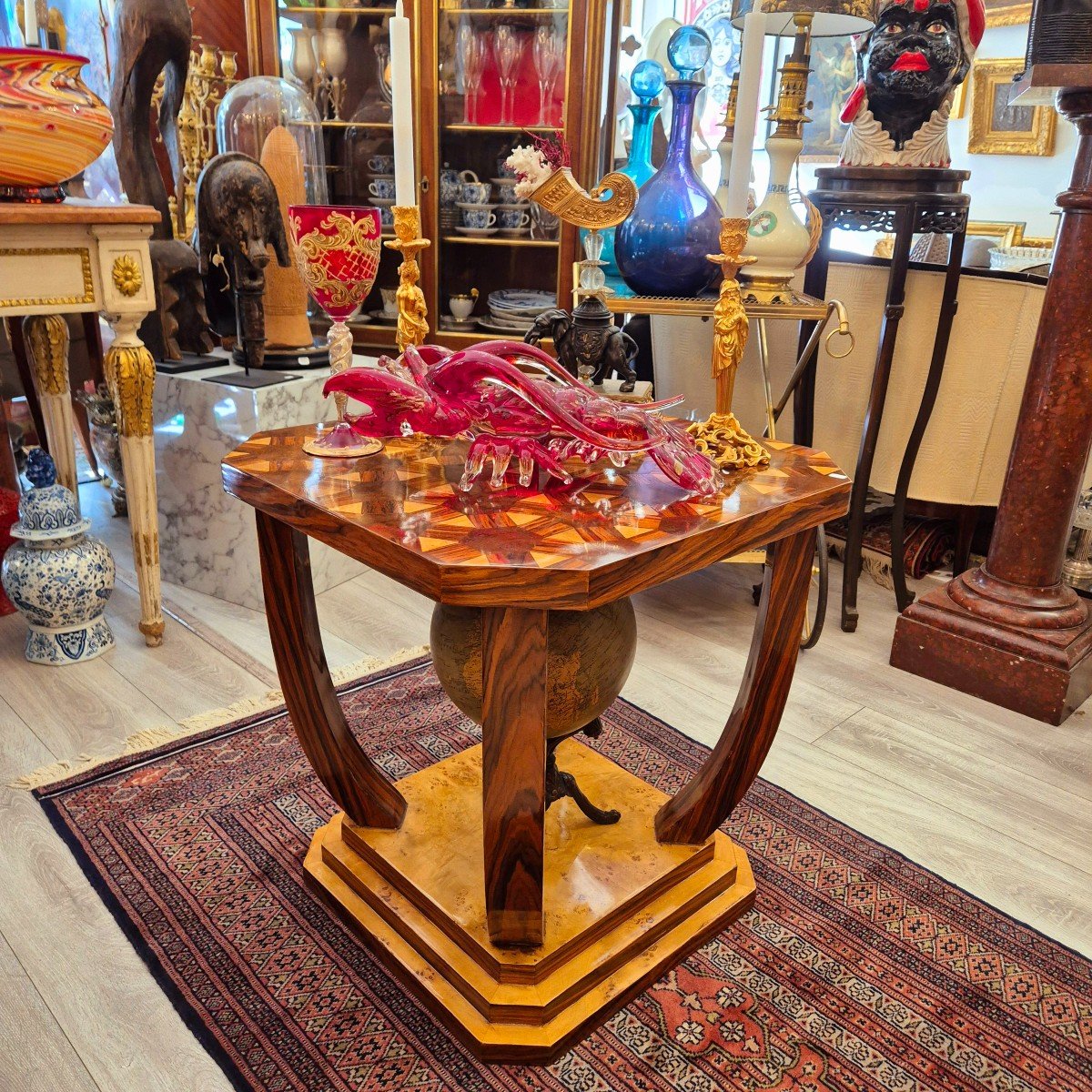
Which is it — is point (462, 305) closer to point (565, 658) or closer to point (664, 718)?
point (664, 718)

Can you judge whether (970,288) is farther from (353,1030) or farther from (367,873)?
(353,1030)

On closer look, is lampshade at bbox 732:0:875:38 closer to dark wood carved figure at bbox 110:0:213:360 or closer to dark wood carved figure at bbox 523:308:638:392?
dark wood carved figure at bbox 523:308:638:392

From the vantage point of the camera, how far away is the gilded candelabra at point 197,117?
287 centimetres

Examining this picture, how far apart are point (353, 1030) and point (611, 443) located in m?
0.81

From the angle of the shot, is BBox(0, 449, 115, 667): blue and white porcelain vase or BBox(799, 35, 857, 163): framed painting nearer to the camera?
BBox(0, 449, 115, 667): blue and white porcelain vase

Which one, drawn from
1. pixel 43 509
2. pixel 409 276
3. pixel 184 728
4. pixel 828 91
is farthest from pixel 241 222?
pixel 828 91

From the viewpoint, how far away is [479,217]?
339 centimetres

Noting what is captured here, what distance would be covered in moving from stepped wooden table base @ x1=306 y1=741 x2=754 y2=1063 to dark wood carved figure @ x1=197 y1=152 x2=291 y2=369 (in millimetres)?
1393

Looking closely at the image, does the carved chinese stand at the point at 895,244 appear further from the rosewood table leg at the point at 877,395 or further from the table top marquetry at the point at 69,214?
the table top marquetry at the point at 69,214

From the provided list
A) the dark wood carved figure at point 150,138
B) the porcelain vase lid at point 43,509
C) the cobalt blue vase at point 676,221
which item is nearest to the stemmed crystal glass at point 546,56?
the dark wood carved figure at point 150,138

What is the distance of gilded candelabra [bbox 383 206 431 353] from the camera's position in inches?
50.5

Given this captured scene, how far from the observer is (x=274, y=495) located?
1.06m

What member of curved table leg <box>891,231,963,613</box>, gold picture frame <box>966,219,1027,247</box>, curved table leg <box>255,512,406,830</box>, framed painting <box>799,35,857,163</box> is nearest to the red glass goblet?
curved table leg <box>255,512,406,830</box>

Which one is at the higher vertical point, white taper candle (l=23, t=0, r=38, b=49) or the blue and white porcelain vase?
white taper candle (l=23, t=0, r=38, b=49)
